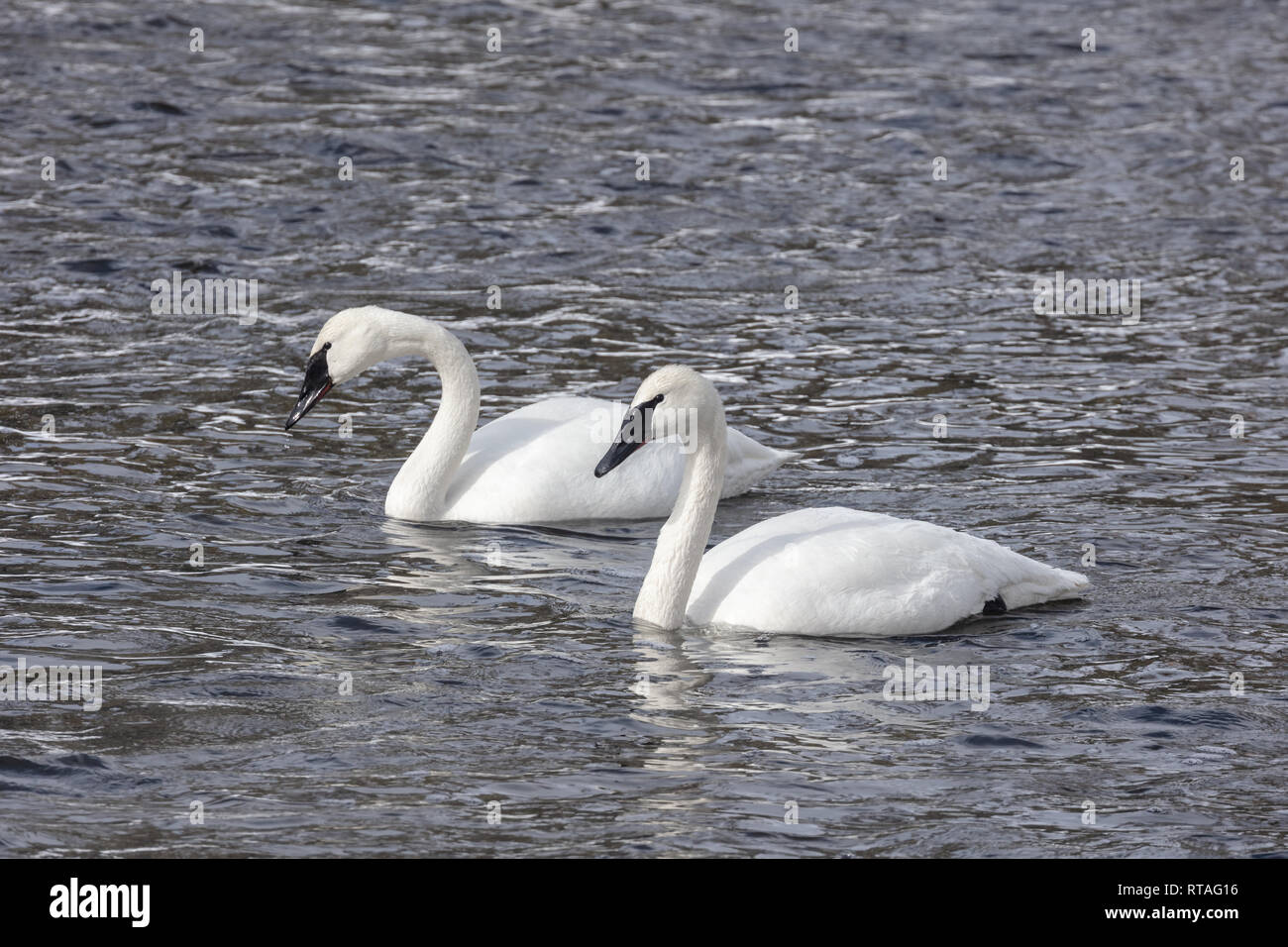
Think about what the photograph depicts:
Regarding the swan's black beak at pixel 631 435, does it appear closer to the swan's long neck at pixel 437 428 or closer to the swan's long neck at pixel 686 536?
the swan's long neck at pixel 686 536

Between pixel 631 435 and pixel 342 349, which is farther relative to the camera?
pixel 342 349

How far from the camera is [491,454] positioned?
38.1 ft

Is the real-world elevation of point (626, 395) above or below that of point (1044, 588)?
above

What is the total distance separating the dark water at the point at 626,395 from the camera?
24.9 feet

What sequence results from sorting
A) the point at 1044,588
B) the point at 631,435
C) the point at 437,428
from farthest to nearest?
the point at 437,428 → the point at 1044,588 → the point at 631,435

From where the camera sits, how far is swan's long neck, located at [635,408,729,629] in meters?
9.41

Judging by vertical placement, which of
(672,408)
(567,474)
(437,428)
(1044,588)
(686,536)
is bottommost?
(1044,588)

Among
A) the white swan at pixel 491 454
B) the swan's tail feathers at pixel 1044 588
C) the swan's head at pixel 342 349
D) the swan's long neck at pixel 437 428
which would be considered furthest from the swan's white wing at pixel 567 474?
the swan's tail feathers at pixel 1044 588

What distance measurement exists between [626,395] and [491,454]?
2189 mm

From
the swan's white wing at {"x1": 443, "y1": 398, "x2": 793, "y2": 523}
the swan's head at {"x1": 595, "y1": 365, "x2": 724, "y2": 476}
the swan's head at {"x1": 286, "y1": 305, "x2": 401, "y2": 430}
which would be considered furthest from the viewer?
the swan's head at {"x1": 286, "y1": 305, "x2": 401, "y2": 430}

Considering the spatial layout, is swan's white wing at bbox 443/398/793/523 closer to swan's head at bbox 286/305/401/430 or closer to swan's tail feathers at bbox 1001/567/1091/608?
swan's head at bbox 286/305/401/430

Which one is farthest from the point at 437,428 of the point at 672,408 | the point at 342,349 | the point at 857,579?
the point at 857,579

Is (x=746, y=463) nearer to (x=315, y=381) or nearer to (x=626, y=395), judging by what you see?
(x=626, y=395)

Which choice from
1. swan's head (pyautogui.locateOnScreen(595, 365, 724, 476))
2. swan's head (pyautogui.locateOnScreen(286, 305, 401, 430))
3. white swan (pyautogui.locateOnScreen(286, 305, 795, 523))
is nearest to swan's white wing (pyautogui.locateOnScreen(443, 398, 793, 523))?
white swan (pyautogui.locateOnScreen(286, 305, 795, 523))
